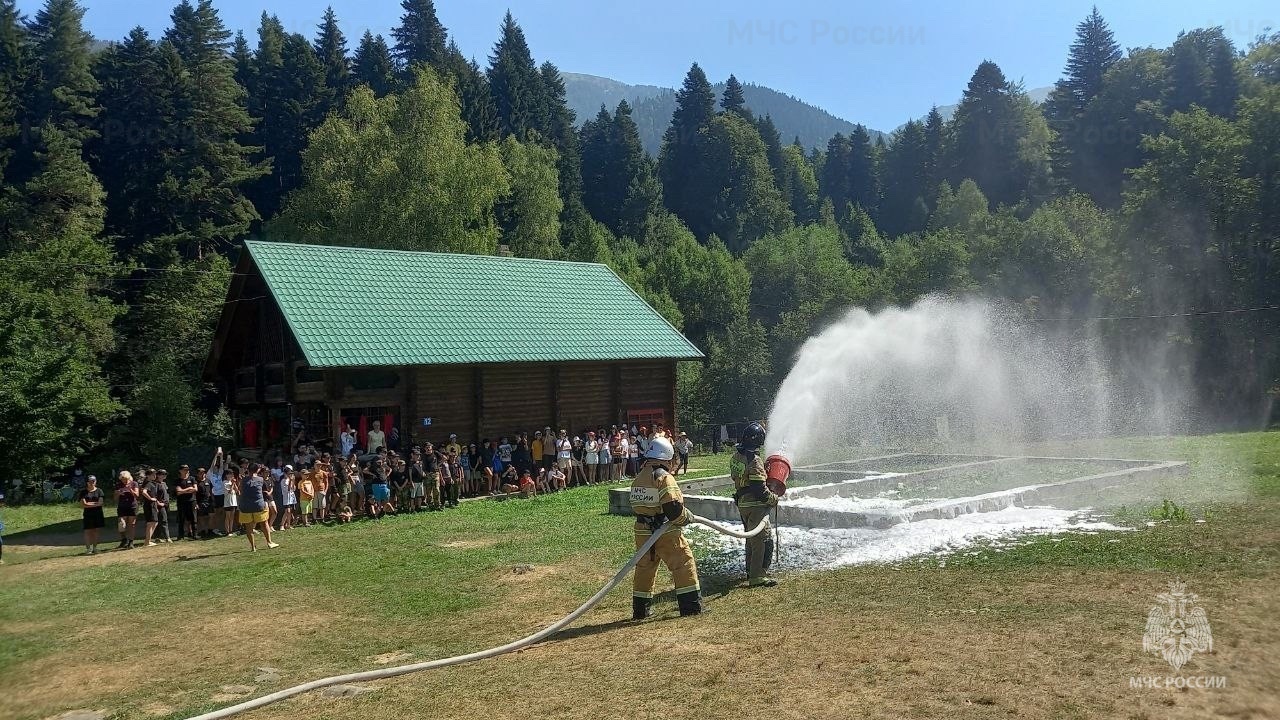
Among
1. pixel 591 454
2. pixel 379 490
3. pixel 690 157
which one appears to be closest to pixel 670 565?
pixel 379 490

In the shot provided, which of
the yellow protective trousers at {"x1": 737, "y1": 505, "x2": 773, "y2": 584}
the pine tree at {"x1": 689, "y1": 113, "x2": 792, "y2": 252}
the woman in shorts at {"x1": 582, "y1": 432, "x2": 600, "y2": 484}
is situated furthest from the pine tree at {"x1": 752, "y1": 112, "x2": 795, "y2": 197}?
the yellow protective trousers at {"x1": 737, "y1": 505, "x2": 773, "y2": 584}

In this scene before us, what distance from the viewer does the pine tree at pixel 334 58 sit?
234 feet

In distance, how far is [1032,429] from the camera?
40062mm

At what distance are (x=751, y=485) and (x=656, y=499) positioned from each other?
1964 millimetres

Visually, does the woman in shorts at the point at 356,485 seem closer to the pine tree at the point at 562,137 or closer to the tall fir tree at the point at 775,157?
the pine tree at the point at 562,137

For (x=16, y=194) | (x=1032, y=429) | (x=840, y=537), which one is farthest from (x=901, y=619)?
(x=16, y=194)

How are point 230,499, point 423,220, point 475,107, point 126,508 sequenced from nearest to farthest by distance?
1. point 126,508
2. point 230,499
3. point 423,220
4. point 475,107

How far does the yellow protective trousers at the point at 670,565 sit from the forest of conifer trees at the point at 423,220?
2716cm

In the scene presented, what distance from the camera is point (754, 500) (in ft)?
40.5

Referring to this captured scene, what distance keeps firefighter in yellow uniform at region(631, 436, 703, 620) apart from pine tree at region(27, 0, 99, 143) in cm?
5449

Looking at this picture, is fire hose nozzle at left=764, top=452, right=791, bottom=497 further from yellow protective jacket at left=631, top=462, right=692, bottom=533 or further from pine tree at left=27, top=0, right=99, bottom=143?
pine tree at left=27, top=0, right=99, bottom=143

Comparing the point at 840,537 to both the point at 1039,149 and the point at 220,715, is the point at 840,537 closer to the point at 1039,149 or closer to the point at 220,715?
the point at 220,715

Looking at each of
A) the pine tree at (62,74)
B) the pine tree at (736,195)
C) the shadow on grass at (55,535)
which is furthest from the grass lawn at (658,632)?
the pine tree at (736,195)

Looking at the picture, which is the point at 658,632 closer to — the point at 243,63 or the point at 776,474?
the point at 776,474
